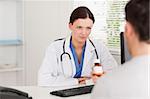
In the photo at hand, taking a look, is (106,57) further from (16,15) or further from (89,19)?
(16,15)

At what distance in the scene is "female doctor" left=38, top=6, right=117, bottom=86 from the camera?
7.43 ft

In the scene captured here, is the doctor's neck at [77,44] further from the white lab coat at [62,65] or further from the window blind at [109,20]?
the window blind at [109,20]

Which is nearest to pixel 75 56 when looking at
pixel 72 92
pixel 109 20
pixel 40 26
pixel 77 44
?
pixel 77 44

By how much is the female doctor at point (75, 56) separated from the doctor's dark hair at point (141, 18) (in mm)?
1319

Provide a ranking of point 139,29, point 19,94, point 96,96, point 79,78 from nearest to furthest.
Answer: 1. point 139,29
2. point 96,96
3. point 19,94
4. point 79,78

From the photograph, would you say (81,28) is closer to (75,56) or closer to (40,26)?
(75,56)

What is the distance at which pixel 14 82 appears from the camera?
355 centimetres

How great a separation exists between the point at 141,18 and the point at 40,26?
2630 mm

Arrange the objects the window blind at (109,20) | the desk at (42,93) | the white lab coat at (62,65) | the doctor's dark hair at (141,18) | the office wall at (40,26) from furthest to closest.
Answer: the office wall at (40,26) < the window blind at (109,20) < the white lab coat at (62,65) < the desk at (42,93) < the doctor's dark hair at (141,18)

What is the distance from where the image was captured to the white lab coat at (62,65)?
223 centimetres

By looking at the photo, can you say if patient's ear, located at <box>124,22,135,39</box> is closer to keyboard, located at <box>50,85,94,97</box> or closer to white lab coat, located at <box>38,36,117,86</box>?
keyboard, located at <box>50,85,94,97</box>

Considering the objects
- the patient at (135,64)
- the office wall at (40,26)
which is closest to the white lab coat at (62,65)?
the office wall at (40,26)

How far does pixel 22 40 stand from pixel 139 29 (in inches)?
101

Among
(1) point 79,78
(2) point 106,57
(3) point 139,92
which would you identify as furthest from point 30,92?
(3) point 139,92
